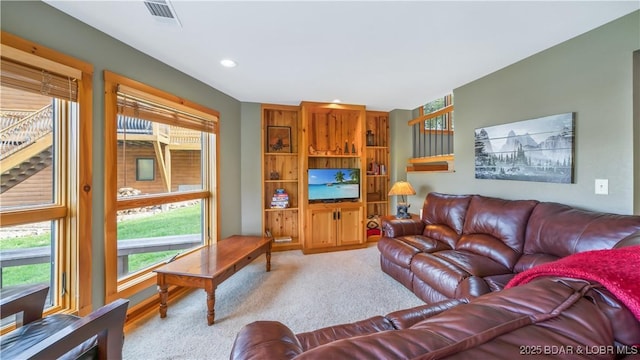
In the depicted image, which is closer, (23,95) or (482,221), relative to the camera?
(23,95)

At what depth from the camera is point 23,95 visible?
1.56 meters

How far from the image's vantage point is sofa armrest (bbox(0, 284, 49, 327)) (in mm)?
1220

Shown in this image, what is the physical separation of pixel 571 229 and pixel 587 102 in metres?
1.13

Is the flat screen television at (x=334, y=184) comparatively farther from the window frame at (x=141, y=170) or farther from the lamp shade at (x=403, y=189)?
the window frame at (x=141, y=170)

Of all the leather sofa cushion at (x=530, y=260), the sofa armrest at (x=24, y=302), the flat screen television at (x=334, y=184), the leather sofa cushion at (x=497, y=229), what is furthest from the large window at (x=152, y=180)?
the leather sofa cushion at (x=530, y=260)

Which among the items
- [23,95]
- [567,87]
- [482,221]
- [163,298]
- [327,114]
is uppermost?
[327,114]

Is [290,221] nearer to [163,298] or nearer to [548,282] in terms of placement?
[163,298]

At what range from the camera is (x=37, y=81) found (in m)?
1.53

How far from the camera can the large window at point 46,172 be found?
4.88 feet

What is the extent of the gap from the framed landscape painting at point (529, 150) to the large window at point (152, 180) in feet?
11.5

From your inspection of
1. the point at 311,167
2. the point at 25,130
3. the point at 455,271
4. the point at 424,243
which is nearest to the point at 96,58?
the point at 25,130

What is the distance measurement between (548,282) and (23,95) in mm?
2866

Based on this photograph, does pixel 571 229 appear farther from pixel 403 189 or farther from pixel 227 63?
pixel 227 63

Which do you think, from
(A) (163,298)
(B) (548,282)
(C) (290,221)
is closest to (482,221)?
(B) (548,282)
